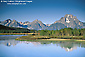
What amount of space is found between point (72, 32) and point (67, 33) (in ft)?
11.7

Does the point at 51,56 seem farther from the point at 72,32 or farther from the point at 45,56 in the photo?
the point at 72,32

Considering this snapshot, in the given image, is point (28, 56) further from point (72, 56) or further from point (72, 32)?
point (72, 32)

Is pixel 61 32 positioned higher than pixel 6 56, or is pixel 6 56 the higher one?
pixel 61 32

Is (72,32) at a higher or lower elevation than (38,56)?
higher

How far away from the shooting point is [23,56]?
2300 centimetres

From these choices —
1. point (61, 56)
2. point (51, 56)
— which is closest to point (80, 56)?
point (61, 56)

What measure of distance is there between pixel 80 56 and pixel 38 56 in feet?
24.6

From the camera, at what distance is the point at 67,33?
85812 millimetres

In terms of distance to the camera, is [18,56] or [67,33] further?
[67,33]

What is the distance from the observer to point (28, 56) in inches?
904

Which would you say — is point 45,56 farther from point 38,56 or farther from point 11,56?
point 11,56

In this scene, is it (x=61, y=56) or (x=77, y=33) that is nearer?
(x=61, y=56)

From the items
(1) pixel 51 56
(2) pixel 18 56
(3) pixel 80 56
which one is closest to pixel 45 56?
(1) pixel 51 56

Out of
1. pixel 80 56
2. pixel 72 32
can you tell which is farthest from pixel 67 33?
pixel 80 56
